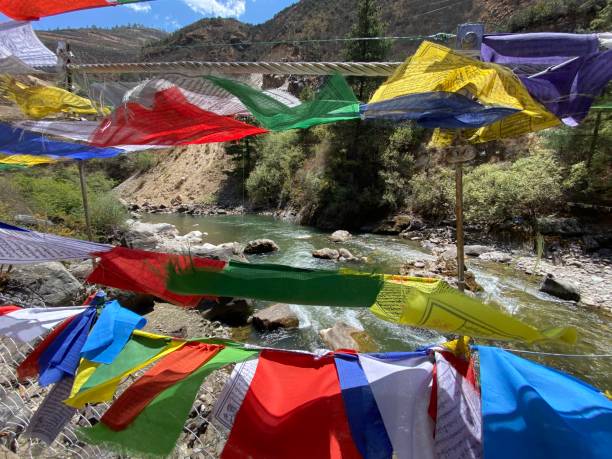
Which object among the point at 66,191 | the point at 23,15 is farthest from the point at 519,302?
the point at 66,191

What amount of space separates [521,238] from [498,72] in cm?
998

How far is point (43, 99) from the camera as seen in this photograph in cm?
269

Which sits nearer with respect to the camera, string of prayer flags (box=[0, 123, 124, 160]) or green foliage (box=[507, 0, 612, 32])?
string of prayer flags (box=[0, 123, 124, 160])

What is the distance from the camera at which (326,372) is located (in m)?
1.65

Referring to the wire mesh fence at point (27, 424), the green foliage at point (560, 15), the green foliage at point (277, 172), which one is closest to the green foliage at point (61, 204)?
the wire mesh fence at point (27, 424)

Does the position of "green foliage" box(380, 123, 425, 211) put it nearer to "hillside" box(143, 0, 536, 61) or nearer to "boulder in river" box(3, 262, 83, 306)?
"hillside" box(143, 0, 536, 61)

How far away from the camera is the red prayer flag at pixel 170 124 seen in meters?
2.14

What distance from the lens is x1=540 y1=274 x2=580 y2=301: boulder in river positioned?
6980 mm

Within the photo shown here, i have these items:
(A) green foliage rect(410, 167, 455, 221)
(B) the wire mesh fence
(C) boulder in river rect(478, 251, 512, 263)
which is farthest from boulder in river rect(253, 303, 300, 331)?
(A) green foliage rect(410, 167, 455, 221)

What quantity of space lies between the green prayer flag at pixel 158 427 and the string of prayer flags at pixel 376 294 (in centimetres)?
37

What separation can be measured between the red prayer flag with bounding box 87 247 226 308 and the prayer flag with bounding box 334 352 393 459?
82 centimetres

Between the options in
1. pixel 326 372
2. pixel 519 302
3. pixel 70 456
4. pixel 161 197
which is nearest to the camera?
pixel 326 372

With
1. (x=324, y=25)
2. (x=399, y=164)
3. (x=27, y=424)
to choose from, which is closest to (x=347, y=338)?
(x=27, y=424)

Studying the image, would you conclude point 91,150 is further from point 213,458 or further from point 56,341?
point 213,458
